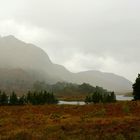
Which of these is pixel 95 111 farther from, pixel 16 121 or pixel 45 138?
pixel 45 138

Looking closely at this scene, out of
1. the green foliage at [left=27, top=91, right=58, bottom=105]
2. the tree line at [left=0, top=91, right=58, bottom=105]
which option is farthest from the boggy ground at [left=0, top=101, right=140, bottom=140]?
the green foliage at [left=27, top=91, right=58, bottom=105]

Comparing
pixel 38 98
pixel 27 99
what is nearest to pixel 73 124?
pixel 38 98

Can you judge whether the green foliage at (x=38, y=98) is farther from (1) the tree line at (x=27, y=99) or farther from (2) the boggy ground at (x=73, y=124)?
(2) the boggy ground at (x=73, y=124)

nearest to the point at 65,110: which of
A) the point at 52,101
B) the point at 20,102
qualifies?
the point at 20,102

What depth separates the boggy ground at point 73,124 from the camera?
97.7 ft

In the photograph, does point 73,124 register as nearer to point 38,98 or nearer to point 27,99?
point 38,98

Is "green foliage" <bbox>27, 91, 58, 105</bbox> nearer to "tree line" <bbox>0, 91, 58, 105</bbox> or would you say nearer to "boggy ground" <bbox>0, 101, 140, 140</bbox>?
"tree line" <bbox>0, 91, 58, 105</bbox>

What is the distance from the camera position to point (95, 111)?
51.4 meters

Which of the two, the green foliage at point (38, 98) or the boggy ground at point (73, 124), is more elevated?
the green foliage at point (38, 98)

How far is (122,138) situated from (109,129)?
17.5ft

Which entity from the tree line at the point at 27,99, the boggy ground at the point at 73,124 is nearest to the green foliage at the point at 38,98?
the tree line at the point at 27,99

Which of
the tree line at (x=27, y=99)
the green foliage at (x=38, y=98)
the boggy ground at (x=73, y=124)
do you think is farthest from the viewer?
the green foliage at (x=38, y=98)

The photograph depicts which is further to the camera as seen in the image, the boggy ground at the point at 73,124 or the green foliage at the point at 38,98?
the green foliage at the point at 38,98

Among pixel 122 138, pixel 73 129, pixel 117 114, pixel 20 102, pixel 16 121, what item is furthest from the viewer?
pixel 20 102
